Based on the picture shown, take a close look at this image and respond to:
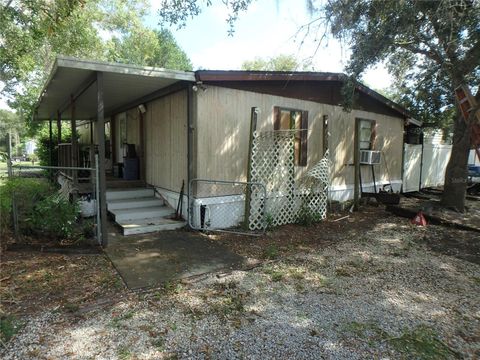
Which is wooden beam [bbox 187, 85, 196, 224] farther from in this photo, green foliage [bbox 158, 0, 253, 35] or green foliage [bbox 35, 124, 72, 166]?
green foliage [bbox 35, 124, 72, 166]

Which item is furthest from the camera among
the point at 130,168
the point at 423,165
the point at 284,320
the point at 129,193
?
the point at 423,165

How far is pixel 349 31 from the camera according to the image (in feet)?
21.0

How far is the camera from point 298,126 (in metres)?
7.54

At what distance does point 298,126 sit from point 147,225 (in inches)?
164

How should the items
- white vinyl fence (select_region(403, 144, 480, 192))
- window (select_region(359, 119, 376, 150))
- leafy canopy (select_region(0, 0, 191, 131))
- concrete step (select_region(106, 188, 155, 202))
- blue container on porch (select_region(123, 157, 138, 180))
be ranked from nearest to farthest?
concrete step (select_region(106, 188, 155, 202)), blue container on porch (select_region(123, 157, 138, 180)), leafy canopy (select_region(0, 0, 191, 131)), window (select_region(359, 119, 376, 150)), white vinyl fence (select_region(403, 144, 480, 192))

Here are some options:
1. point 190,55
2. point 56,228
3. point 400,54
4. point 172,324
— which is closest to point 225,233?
point 56,228

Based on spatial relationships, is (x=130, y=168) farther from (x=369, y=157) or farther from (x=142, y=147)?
(x=369, y=157)

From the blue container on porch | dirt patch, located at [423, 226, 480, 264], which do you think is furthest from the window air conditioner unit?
the blue container on porch

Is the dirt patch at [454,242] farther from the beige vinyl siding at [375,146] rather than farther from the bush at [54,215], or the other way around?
the bush at [54,215]

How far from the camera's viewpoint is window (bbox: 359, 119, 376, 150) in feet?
31.6

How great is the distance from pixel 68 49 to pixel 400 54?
14.2 meters

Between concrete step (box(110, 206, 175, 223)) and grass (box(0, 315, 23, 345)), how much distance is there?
3.29m

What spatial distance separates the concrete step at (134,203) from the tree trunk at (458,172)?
729cm

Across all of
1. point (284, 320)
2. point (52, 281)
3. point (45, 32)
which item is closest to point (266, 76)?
point (284, 320)
